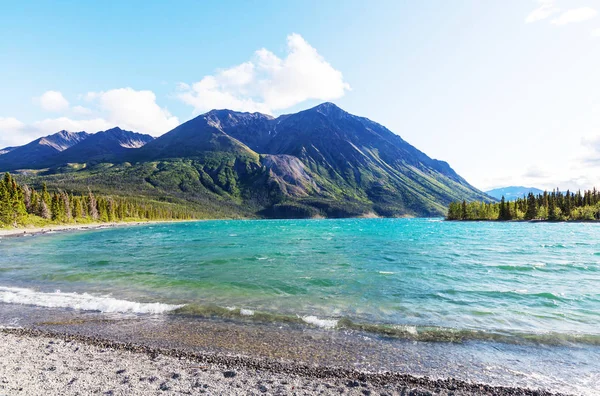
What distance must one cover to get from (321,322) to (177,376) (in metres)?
9.18

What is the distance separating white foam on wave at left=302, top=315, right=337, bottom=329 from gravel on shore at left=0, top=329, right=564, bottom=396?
543 centimetres

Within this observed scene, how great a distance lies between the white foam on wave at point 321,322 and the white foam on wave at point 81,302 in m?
9.27

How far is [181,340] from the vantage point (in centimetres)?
1582

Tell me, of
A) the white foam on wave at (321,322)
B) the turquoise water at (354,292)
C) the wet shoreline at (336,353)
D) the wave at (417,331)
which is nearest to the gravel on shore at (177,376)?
the wet shoreline at (336,353)

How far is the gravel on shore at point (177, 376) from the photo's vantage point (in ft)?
35.3

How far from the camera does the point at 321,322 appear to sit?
1870 cm

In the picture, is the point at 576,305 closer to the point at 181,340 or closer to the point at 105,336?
the point at 181,340

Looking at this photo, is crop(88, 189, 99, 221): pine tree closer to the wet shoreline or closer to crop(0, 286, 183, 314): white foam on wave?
crop(0, 286, 183, 314): white foam on wave

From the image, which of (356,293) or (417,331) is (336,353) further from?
(356,293)

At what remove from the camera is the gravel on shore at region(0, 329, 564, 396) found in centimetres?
1077

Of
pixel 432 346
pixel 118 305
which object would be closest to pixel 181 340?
pixel 118 305

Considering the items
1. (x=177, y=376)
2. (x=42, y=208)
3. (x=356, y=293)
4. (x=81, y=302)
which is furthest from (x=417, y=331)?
(x=42, y=208)

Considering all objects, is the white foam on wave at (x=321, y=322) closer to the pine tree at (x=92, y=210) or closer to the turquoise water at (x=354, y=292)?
the turquoise water at (x=354, y=292)

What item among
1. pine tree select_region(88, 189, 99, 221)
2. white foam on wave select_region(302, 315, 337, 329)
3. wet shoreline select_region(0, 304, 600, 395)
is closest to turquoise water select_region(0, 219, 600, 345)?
white foam on wave select_region(302, 315, 337, 329)
